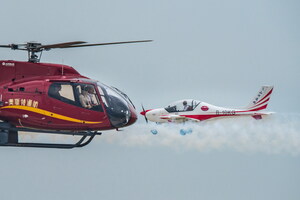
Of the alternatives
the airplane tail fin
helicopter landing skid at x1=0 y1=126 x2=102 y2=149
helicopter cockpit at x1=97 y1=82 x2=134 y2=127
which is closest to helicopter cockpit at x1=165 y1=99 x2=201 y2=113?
the airplane tail fin

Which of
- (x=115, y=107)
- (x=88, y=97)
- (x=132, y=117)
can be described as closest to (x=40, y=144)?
(x=88, y=97)

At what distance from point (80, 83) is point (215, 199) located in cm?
4918

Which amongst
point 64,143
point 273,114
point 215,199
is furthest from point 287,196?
point 64,143

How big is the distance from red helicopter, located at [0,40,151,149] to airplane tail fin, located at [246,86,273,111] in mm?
17603

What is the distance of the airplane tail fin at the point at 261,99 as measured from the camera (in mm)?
50812

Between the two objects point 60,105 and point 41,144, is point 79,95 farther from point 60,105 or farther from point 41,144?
point 41,144

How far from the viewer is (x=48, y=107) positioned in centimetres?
3369

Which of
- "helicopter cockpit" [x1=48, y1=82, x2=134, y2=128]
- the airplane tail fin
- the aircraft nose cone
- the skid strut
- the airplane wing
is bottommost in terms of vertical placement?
the airplane wing

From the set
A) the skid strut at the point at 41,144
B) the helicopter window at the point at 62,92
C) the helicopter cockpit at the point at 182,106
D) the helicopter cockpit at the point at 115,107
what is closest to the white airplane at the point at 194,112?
the helicopter cockpit at the point at 182,106

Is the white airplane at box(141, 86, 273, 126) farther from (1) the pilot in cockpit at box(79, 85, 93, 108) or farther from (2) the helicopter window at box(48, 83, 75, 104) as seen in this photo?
(2) the helicopter window at box(48, 83, 75, 104)

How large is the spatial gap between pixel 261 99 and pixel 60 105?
67.2 feet

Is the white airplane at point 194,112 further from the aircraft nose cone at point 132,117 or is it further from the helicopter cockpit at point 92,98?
the helicopter cockpit at point 92,98

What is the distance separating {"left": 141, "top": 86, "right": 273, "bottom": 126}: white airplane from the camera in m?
50.2

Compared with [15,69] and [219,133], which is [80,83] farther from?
[219,133]
